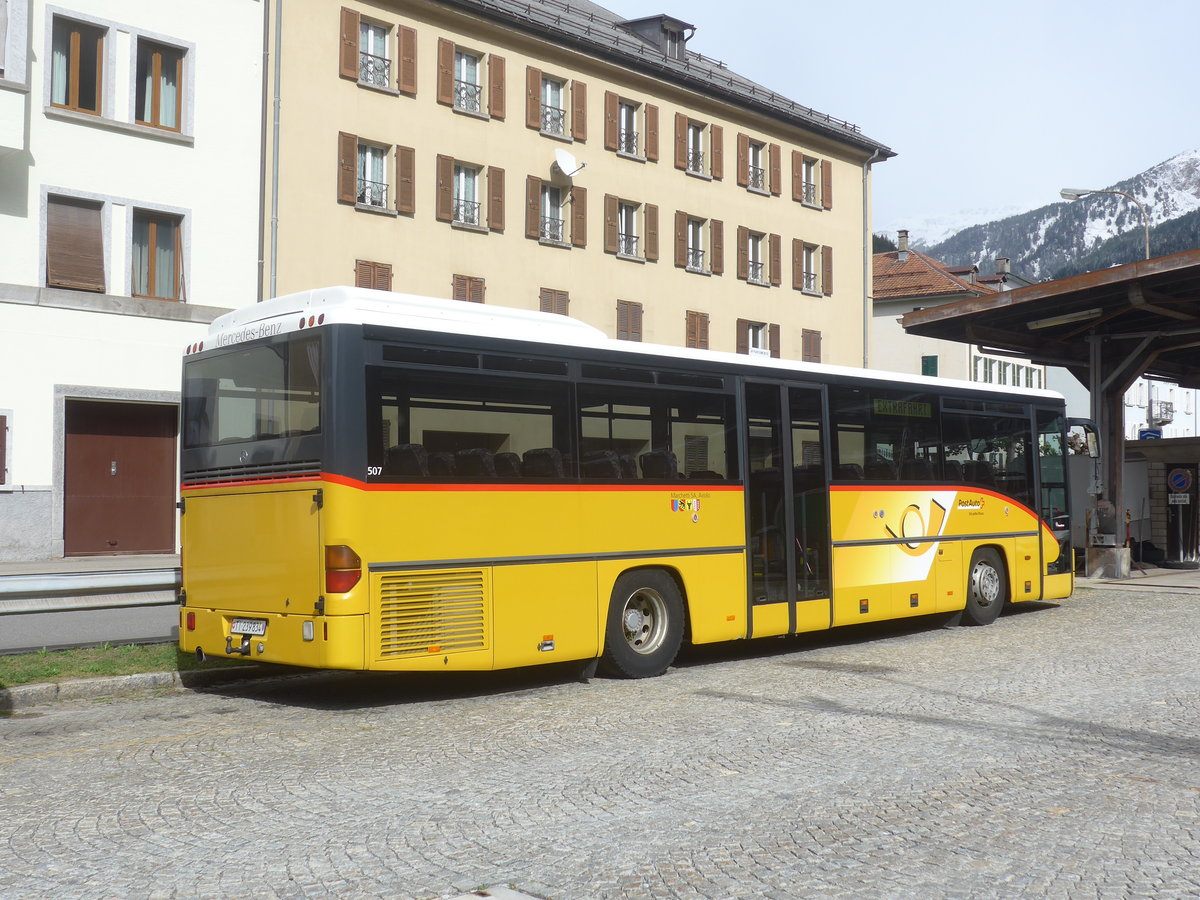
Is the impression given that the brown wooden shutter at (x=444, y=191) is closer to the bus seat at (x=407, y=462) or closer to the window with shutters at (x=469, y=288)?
the window with shutters at (x=469, y=288)

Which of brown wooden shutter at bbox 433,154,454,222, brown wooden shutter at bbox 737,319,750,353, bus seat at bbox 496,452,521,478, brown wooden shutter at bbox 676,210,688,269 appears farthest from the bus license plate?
brown wooden shutter at bbox 737,319,750,353

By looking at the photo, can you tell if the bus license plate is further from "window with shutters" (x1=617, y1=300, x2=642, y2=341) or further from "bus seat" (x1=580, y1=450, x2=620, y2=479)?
"window with shutters" (x1=617, y1=300, x2=642, y2=341)

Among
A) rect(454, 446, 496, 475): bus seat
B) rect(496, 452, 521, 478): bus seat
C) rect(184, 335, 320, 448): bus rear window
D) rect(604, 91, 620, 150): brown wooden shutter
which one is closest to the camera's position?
rect(184, 335, 320, 448): bus rear window

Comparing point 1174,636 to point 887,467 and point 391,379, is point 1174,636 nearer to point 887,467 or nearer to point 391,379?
point 887,467

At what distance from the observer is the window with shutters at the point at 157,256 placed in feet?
82.0

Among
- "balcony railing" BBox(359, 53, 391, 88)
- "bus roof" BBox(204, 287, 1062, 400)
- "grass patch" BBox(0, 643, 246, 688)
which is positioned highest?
"balcony railing" BBox(359, 53, 391, 88)

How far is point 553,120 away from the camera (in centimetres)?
3422

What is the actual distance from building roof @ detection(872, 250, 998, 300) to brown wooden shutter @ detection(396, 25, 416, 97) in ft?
138

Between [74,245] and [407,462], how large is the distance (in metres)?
16.9

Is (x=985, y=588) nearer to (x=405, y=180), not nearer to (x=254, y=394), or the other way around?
Result: (x=254, y=394)

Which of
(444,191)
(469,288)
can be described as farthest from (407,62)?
(469,288)

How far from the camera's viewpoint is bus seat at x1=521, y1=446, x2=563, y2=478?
1038 cm

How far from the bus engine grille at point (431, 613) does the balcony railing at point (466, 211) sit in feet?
74.6

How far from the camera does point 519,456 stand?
10312 mm
